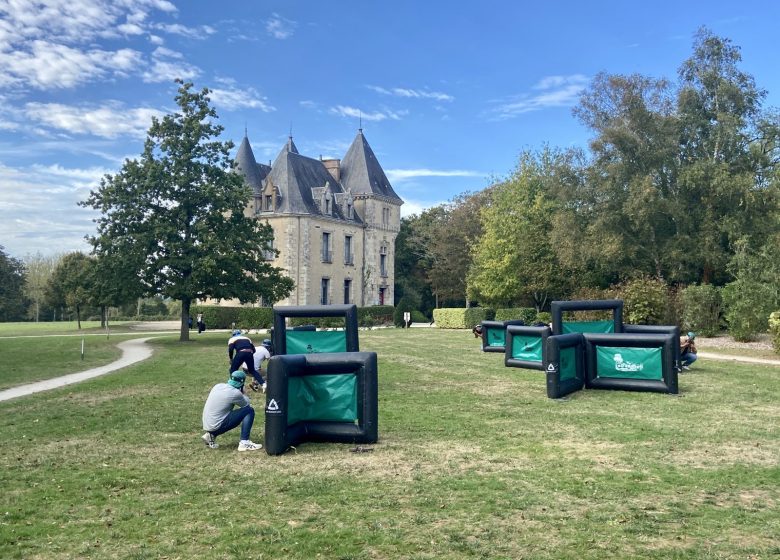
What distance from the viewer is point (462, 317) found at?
5359 cm

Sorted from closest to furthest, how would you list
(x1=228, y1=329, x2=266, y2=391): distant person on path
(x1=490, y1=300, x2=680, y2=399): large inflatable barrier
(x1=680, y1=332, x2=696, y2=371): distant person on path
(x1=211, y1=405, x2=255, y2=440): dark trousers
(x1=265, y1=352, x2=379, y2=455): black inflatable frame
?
(x1=265, y1=352, x2=379, y2=455): black inflatable frame < (x1=211, y1=405, x2=255, y2=440): dark trousers < (x1=228, y1=329, x2=266, y2=391): distant person on path < (x1=490, y1=300, x2=680, y2=399): large inflatable barrier < (x1=680, y1=332, x2=696, y2=371): distant person on path

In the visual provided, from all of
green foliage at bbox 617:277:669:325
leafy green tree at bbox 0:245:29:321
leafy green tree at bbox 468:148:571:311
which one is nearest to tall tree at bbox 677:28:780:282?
green foliage at bbox 617:277:669:325

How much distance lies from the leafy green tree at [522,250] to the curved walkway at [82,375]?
28.7 meters

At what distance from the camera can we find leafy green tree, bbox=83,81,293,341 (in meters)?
33.5

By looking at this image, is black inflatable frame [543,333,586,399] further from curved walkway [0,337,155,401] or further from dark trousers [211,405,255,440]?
curved walkway [0,337,155,401]

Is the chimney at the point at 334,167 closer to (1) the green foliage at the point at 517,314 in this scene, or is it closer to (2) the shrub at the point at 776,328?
(1) the green foliage at the point at 517,314

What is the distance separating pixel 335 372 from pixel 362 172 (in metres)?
61.3

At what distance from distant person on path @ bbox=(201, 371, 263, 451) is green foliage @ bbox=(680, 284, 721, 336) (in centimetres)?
3067

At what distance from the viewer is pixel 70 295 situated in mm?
56688

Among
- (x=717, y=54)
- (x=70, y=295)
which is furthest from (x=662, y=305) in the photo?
(x=70, y=295)

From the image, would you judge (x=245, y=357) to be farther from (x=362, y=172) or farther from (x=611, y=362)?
(x=362, y=172)

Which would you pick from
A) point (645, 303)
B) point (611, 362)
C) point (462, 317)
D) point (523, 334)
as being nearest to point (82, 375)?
point (523, 334)

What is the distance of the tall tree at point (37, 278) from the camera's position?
86.0 metres

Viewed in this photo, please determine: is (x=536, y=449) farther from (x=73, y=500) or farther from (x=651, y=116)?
(x=651, y=116)
